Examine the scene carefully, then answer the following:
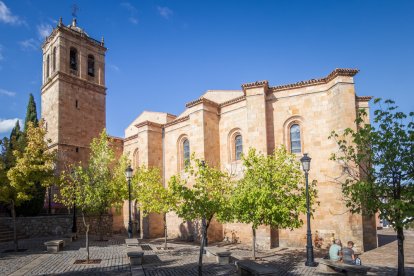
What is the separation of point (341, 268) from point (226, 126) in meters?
13.6

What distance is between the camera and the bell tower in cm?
2883

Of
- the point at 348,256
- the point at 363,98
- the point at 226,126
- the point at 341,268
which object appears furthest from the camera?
the point at 226,126

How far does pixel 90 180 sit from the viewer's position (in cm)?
2095

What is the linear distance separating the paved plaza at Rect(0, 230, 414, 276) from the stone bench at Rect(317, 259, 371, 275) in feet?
1.12

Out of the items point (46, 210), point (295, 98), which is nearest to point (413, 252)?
point (295, 98)

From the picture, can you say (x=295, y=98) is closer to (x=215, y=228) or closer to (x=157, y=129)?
(x=215, y=228)

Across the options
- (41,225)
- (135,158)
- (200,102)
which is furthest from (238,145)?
(41,225)

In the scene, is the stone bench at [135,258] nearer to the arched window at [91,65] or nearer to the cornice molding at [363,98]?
the cornice molding at [363,98]

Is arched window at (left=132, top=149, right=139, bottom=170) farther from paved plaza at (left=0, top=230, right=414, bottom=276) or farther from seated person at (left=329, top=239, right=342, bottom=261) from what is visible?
seated person at (left=329, top=239, right=342, bottom=261)

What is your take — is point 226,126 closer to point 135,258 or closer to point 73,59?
point 135,258

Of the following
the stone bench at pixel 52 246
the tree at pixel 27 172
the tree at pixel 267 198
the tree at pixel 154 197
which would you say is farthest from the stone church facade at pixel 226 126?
the stone bench at pixel 52 246

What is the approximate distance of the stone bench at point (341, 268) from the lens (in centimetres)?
980

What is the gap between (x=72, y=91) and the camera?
98.6 feet

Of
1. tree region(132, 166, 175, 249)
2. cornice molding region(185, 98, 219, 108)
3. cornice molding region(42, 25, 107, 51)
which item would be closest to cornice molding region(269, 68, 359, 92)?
cornice molding region(185, 98, 219, 108)
